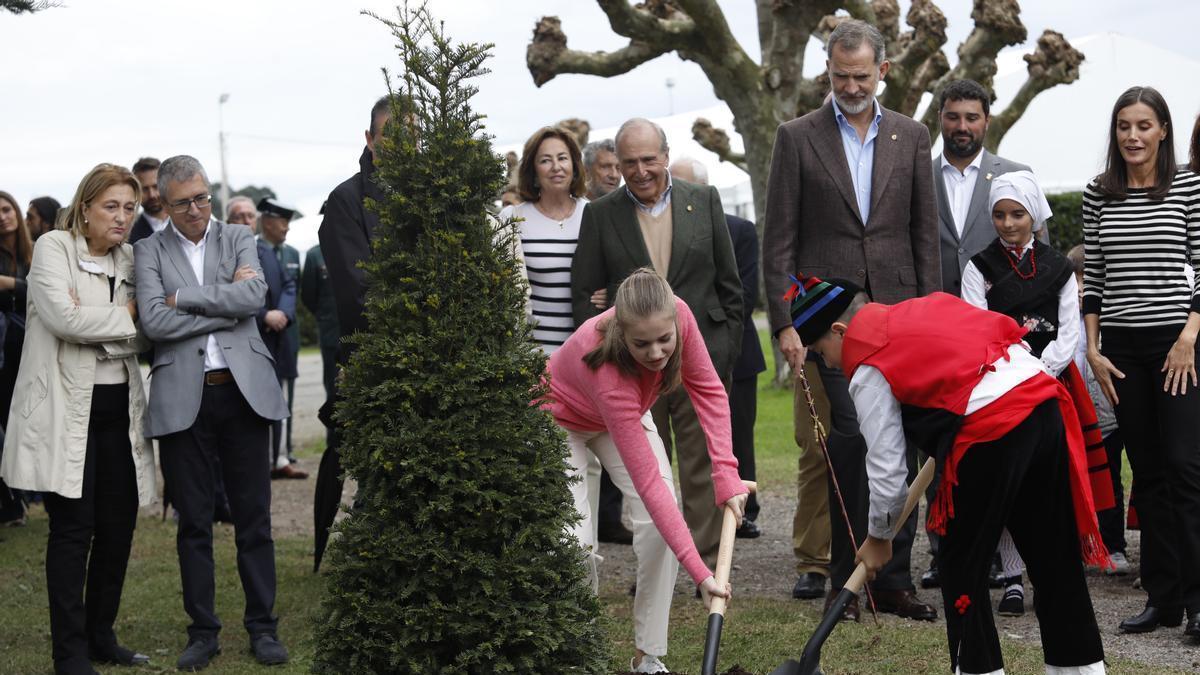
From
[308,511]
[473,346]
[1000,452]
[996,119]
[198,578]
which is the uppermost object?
[996,119]

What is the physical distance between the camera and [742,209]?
25750mm

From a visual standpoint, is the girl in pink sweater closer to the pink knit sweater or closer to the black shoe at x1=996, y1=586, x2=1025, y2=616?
the pink knit sweater

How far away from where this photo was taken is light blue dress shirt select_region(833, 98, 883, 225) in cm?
621

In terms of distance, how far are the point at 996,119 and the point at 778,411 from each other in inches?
264

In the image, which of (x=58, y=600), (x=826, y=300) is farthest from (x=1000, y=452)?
(x=58, y=600)

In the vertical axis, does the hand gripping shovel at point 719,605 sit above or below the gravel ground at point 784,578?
above

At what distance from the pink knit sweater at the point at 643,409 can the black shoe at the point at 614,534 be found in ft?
10.8

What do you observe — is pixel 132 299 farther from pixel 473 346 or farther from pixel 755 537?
pixel 755 537

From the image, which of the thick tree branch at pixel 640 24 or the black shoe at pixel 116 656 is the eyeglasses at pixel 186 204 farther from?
the thick tree branch at pixel 640 24

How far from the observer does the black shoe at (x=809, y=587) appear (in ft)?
21.6

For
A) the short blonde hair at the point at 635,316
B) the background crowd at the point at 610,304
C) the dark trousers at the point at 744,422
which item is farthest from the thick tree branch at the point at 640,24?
the short blonde hair at the point at 635,316

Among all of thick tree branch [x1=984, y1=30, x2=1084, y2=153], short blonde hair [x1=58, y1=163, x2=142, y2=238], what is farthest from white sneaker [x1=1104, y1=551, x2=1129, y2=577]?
thick tree branch [x1=984, y1=30, x2=1084, y2=153]

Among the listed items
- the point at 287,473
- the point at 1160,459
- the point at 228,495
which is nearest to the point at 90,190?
the point at 228,495

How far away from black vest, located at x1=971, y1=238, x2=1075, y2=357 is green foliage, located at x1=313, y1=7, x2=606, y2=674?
9.31 feet
